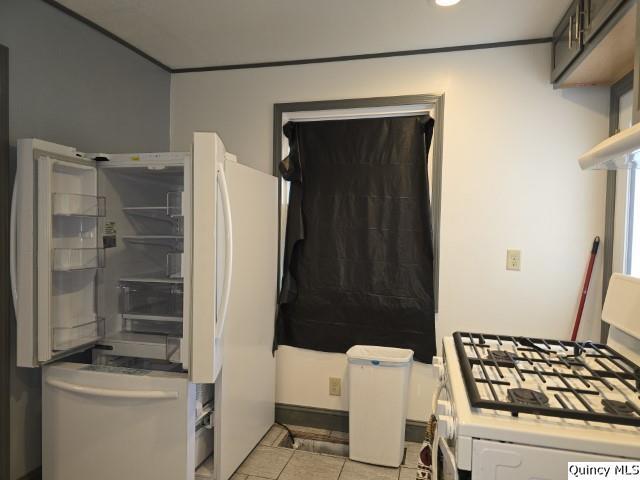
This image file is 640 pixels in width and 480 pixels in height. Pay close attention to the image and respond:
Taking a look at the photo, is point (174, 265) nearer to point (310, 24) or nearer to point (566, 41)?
point (310, 24)

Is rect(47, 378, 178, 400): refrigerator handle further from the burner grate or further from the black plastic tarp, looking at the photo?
the burner grate

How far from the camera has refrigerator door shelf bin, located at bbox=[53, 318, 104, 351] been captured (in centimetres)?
191

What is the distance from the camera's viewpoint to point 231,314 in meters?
2.01

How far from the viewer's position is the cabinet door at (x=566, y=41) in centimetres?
183

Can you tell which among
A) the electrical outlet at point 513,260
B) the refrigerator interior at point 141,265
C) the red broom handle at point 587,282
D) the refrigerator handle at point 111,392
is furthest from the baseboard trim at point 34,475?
the red broom handle at point 587,282

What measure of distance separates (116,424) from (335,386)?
4.41 ft

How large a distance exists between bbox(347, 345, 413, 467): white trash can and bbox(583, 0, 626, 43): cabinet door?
1.82 m

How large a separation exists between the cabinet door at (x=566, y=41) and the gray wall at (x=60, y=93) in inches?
99.0

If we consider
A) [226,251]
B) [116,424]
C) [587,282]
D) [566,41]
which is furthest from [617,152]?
[116,424]

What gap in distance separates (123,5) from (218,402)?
6.83 feet

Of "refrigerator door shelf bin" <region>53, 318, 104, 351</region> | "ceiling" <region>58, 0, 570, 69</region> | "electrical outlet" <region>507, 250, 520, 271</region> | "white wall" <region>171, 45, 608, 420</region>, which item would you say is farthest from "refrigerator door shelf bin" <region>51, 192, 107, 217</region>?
"electrical outlet" <region>507, 250, 520, 271</region>

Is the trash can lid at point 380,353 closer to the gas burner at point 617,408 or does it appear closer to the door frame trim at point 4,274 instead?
the gas burner at point 617,408

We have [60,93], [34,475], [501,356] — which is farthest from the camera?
[60,93]

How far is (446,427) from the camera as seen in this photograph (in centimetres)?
105
